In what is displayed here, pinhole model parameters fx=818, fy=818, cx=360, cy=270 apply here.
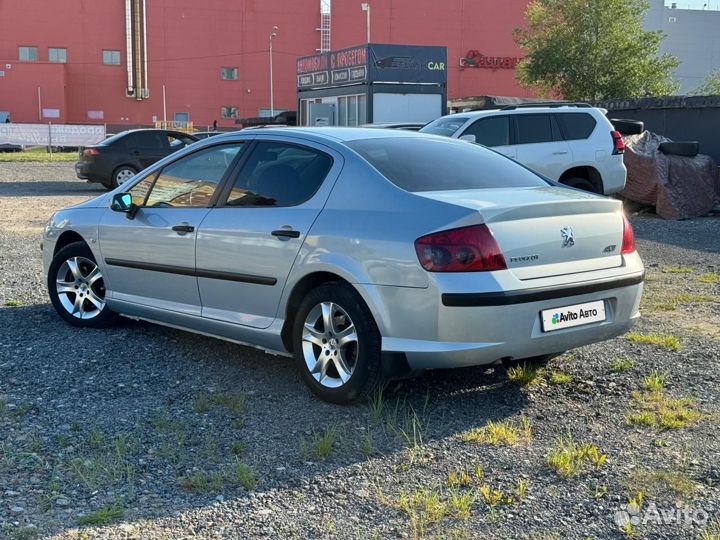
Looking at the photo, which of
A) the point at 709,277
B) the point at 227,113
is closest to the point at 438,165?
the point at 709,277

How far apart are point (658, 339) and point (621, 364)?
31.3 inches

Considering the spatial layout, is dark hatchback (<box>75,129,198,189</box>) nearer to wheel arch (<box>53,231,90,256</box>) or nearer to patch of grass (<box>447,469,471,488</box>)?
wheel arch (<box>53,231,90,256</box>)

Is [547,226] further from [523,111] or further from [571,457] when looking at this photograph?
[523,111]

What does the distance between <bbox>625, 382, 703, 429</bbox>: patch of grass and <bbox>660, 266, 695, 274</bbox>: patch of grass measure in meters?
4.55

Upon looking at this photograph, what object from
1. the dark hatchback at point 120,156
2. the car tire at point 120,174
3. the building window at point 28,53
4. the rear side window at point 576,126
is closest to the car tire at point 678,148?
the rear side window at point 576,126

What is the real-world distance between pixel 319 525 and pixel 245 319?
80.0 inches

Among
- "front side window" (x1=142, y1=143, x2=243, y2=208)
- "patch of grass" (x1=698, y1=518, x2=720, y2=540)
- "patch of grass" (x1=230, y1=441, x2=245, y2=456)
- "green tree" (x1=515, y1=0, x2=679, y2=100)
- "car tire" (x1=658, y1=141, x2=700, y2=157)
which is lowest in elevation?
"patch of grass" (x1=698, y1=518, x2=720, y2=540)

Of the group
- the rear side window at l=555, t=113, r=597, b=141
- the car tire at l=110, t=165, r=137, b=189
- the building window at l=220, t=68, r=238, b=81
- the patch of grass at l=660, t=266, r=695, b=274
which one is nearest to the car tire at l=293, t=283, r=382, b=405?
the patch of grass at l=660, t=266, r=695, b=274

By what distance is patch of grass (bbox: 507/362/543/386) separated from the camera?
5094 mm

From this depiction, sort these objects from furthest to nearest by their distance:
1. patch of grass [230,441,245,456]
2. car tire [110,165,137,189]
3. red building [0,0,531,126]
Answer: red building [0,0,531,126] < car tire [110,165,137,189] < patch of grass [230,441,245,456]

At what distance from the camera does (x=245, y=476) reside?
3.68m

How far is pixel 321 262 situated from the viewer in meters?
4.60

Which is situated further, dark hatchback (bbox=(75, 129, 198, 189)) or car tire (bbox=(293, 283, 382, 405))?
dark hatchback (bbox=(75, 129, 198, 189))

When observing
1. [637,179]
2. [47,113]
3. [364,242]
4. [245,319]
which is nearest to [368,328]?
[364,242]
